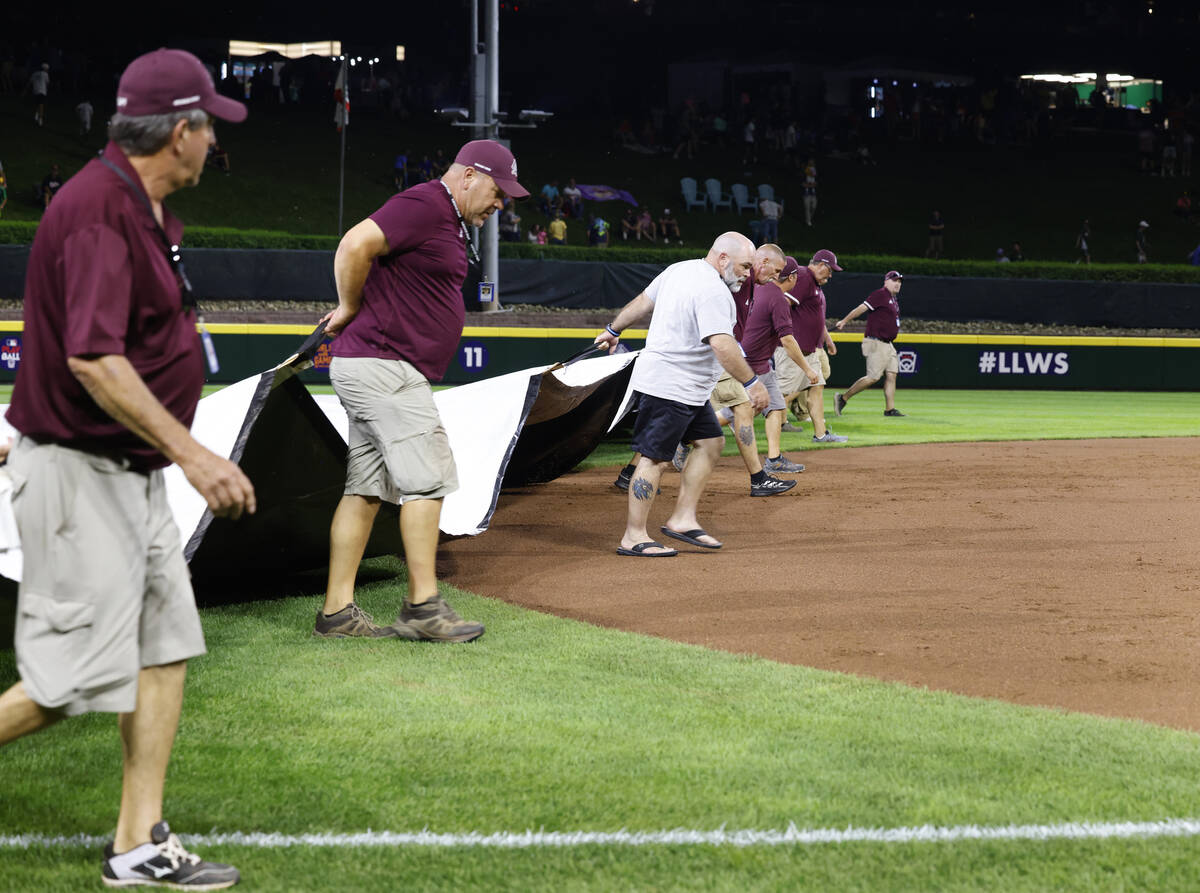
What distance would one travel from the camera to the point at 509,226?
33.8 meters

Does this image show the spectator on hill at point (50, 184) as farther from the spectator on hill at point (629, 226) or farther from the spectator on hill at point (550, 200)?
the spectator on hill at point (629, 226)

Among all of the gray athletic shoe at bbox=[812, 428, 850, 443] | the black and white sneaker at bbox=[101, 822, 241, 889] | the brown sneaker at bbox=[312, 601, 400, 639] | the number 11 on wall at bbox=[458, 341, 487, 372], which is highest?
the black and white sneaker at bbox=[101, 822, 241, 889]

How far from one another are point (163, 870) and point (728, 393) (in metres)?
7.77

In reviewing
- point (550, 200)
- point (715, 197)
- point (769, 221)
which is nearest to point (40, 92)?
point (550, 200)

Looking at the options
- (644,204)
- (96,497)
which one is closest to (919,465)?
(96,497)

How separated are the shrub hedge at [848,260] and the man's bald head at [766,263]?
2018 cm

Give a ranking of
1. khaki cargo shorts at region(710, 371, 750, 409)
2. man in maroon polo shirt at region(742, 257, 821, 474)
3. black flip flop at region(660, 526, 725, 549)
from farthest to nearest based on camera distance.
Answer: man in maroon polo shirt at region(742, 257, 821, 474), khaki cargo shorts at region(710, 371, 750, 409), black flip flop at region(660, 526, 725, 549)

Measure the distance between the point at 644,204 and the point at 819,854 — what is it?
125 feet

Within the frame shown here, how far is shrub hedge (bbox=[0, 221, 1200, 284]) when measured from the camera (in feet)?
97.6

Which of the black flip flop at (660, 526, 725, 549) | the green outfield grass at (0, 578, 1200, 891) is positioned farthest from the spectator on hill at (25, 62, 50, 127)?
the green outfield grass at (0, 578, 1200, 891)

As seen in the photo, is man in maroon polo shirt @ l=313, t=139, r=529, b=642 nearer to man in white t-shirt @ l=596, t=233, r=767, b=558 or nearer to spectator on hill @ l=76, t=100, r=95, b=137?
man in white t-shirt @ l=596, t=233, r=767, b=558

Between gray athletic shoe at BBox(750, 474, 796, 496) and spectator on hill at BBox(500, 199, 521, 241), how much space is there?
76.2 ft

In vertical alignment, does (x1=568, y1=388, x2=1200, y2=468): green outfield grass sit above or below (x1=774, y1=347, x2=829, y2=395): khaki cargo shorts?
below

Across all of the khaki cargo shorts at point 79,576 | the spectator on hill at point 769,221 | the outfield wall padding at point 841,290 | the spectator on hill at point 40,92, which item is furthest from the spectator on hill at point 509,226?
the khaki cargo shorts at point 79,576
